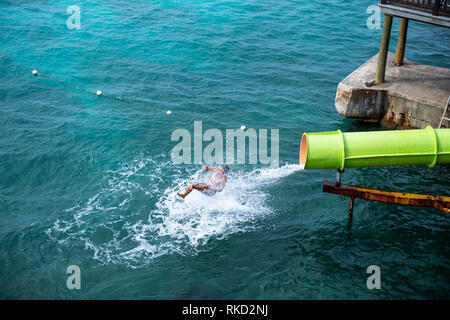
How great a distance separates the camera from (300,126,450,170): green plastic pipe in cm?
1060

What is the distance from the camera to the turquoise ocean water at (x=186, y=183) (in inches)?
468

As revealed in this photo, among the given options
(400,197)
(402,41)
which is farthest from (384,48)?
(400,197)

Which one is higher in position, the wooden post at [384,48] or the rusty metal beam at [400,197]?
the wooden post at [384,48]

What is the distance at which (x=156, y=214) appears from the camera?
14008 millimetres

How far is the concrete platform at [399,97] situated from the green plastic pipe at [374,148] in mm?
5627

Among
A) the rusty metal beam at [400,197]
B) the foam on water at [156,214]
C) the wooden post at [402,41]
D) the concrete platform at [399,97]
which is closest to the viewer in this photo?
the rusty metal beam at [400,197]

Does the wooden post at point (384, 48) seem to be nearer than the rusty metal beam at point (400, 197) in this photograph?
No

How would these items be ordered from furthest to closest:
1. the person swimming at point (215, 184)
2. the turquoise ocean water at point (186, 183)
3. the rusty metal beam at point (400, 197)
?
the person swimming at point (215, 184) < the turquoise ocean water at point (186, 183) < the rusty metal beam at point (400, 197)

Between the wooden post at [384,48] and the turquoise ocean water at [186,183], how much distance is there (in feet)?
6.77

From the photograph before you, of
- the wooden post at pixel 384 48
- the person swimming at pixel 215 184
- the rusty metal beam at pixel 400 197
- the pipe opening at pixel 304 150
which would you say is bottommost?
the person swimming at pixel 215 184

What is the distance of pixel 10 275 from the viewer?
12.0 m

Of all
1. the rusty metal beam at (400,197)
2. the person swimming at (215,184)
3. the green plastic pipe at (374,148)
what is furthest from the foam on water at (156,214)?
the green plastic pipe at (374,148)

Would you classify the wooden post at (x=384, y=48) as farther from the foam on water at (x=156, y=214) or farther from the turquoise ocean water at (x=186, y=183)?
the foam on water at (x=156, y=214)

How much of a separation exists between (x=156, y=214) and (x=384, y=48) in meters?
10.6
